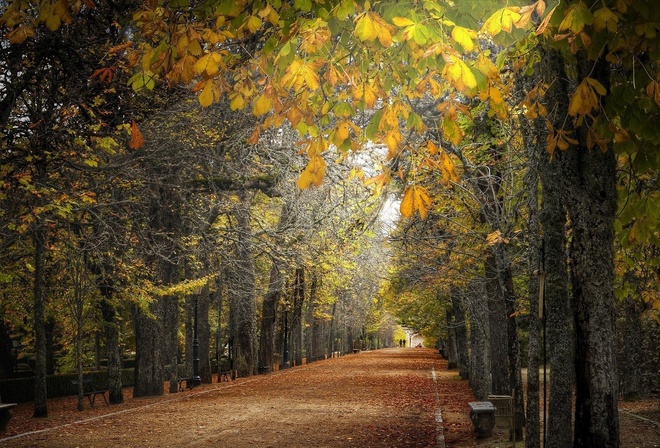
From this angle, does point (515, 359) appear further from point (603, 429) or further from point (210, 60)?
point (210, 60)

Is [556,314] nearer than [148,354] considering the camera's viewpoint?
Yes

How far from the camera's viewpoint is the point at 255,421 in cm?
1513

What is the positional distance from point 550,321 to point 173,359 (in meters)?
19.8

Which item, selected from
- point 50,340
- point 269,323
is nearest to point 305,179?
point 50,340

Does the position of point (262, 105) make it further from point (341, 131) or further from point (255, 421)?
point (255, 421)

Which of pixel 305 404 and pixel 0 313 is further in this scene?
pixel 0 313

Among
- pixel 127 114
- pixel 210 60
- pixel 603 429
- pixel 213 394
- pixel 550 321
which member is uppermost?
pixel 127 114

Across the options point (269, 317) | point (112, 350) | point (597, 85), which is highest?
point (597, 85)

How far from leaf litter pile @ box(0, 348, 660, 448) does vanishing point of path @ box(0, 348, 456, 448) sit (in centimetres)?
2

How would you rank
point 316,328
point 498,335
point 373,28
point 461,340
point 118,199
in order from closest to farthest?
1. point 373,28
2. point 498,335
3. point 118,199
4. point 461,340
5. point 316,328

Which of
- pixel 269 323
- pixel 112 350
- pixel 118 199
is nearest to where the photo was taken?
pixel 118 199

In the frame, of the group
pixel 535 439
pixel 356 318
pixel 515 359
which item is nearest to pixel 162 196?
pixel 515 359

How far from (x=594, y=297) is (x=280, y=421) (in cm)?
1094

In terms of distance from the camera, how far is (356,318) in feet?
240
